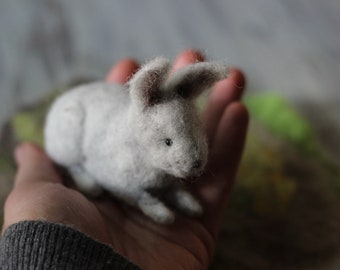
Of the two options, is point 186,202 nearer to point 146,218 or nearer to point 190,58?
point 146,218

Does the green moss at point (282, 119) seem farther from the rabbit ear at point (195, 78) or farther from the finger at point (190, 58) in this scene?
the rabbit ear at point (195, 78)

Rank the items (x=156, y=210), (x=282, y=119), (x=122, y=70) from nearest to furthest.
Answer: (x=156, y=210) < (x=122, y=70) < (x=282, y=119)

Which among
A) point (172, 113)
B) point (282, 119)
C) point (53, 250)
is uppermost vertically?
point (172, 113)

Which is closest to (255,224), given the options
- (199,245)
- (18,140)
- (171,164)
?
(199,245)

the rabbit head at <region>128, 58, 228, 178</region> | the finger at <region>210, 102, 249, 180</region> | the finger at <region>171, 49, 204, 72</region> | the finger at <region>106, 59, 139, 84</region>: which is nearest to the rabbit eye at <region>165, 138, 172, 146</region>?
the rabbit head at <region>128, 58, 228, 178</region>

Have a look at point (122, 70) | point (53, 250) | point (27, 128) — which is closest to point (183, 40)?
point (122, 70)

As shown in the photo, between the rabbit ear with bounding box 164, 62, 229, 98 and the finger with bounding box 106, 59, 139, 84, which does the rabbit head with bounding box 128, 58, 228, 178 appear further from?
the finger with bounding box 106, 59, 139, 84

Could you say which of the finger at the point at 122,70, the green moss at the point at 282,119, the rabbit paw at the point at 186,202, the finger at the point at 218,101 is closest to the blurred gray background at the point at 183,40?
the green moss at the point at 282,119

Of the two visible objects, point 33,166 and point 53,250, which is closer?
point 53,250

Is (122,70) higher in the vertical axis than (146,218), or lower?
higher
